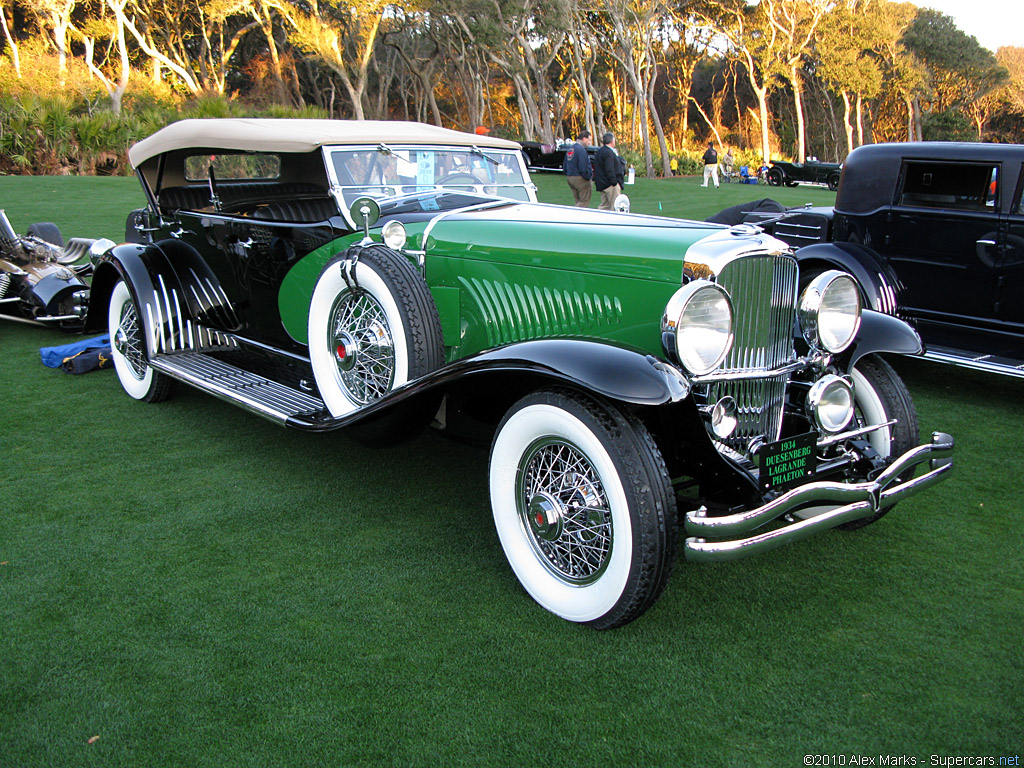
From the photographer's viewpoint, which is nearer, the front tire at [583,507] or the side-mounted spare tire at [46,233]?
the front tire at [583,507]

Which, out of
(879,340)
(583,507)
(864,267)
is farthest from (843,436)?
(864,267)

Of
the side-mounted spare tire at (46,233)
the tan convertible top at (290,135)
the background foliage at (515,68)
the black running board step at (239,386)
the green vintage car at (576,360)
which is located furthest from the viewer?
the background foliage at (515,68)

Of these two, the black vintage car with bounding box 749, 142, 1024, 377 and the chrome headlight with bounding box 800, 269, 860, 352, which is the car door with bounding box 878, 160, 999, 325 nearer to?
the black vintage car with bounding box 749, 142, 1024, 377

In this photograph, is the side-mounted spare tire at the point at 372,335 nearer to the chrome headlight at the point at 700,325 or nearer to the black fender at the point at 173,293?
the chrome headlight at the point at 700,325

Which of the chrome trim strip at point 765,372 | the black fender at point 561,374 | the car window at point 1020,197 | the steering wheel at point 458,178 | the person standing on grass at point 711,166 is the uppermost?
the person standing on grass at point 711,166

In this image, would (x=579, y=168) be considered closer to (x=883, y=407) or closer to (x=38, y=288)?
(x=38, y=288)

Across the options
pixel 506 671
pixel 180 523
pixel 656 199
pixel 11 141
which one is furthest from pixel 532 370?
pixel 11 141

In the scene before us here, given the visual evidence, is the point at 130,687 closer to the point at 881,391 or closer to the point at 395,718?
the point at 395,718

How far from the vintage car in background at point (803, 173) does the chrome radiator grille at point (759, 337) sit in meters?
23.7

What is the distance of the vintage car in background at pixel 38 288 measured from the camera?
23.3 ft

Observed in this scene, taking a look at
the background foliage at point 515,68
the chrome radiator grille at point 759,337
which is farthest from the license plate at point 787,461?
the background foliage at point 515,68

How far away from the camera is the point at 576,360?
2.66 m

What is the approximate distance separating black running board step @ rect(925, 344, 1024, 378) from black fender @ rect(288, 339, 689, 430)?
352 cm

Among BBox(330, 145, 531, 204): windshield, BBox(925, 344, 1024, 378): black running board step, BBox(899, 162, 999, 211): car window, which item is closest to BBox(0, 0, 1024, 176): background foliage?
BBox(330, 145, 531, 204): windshield
